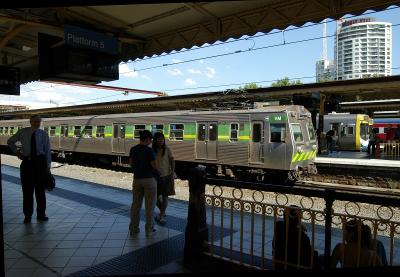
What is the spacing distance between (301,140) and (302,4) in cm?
842

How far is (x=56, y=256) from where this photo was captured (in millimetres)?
5047

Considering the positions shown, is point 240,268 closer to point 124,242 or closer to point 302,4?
point 124,242

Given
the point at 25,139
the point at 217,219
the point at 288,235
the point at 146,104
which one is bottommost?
the point at 217,219

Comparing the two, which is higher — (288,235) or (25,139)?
(25,139)

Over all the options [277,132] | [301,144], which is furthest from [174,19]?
[301,144]

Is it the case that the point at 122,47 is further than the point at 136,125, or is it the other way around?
the point at 136,125

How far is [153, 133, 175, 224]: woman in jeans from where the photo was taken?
22.1 ft

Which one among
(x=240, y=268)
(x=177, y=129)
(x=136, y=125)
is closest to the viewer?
(x=240, y=268)

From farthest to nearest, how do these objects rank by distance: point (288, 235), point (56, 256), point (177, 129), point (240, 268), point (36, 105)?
1. point (36, 105)
2. point (177, 129)
3. point (56, 256)
4. point (240, 268)
5. point (288, 235)

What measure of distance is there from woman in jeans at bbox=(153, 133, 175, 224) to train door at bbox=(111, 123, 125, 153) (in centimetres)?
1230

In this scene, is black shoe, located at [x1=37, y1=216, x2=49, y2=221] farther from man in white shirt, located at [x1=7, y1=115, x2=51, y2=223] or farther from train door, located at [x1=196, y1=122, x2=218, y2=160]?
train door, located at [x1=196, y1=122, x2=218, y2=160]

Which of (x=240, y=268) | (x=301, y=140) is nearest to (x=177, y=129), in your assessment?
(x=301, y=140)

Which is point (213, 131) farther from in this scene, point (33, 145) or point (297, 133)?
point (33, 145)

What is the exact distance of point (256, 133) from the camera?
1372 centimetres
